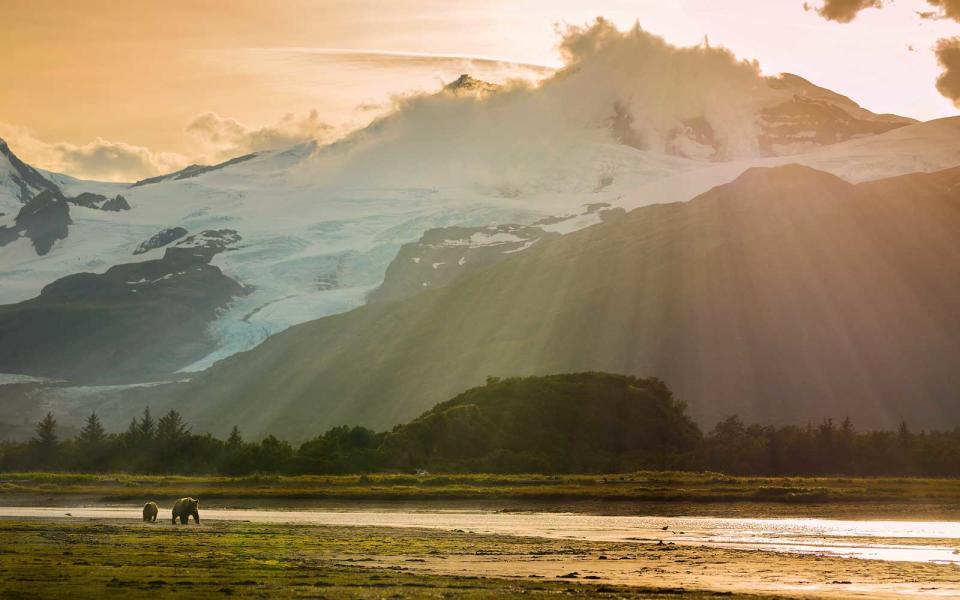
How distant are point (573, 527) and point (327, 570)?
86.0ft

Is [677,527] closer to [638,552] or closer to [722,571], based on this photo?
[638,552]

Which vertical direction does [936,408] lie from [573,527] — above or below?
above

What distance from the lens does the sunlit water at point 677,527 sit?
44.0 meters

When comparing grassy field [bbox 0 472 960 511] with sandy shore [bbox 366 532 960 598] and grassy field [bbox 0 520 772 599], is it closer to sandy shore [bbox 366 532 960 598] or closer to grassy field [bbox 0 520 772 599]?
grassy field [bbox 0 520 772 599]

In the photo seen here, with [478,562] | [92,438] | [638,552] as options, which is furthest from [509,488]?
[92,438]

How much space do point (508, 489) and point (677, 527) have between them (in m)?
32.6

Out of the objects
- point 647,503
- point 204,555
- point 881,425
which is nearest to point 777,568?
point 204,555

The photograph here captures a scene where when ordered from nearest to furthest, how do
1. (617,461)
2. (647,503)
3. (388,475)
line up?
1. (647,503)
2. (388,475)
3. (617,461)

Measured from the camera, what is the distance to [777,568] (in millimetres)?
35188

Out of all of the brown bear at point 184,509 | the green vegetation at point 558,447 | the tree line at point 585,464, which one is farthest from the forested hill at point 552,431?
the brown bear at point 184,509

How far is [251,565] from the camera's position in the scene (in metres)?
33.6

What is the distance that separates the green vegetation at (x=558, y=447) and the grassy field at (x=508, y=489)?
7.73 metres

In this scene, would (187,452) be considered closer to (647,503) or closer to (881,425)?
(647,503)

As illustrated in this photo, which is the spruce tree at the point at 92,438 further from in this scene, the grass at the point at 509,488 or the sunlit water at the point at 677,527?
the sunlit water at the point at 677,527
